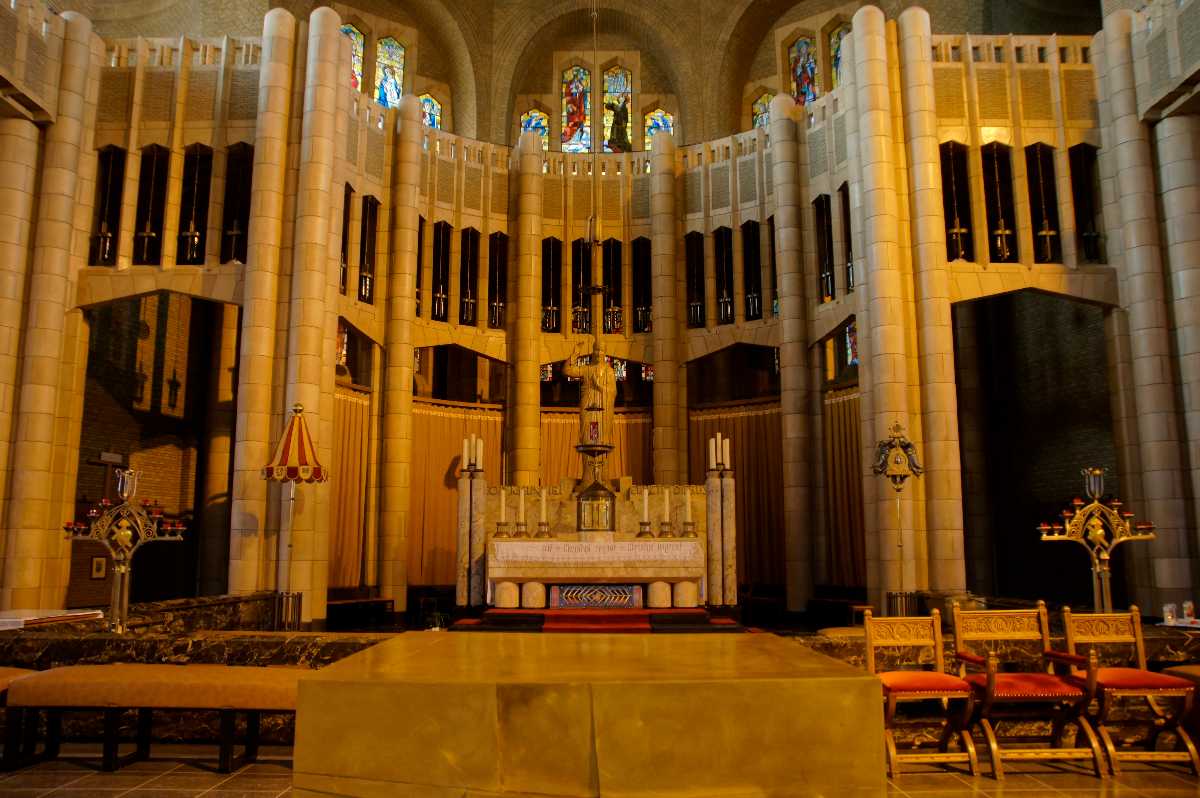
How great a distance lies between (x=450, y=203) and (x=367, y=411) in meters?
4.51

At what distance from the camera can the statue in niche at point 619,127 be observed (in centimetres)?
2244

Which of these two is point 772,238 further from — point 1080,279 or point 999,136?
point 1080,279

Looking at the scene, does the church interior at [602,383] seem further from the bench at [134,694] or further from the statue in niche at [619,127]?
the statue in niche at [619,127]

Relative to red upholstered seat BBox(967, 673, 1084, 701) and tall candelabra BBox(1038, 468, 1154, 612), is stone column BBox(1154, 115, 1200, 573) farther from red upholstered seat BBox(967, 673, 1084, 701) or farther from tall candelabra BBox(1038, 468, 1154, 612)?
red upholstered seat BBox(967, 673, 1084, 701)

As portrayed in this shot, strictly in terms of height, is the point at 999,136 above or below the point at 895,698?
above

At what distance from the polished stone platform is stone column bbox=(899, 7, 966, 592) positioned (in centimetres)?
1223

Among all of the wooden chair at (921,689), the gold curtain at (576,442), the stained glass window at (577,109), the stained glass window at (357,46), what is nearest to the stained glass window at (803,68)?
the stained glass window at (577,109)

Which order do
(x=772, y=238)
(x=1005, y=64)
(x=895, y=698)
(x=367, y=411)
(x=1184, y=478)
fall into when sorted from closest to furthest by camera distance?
(x=895, y=698) → (x=1184, y=478) → (x=1005, y=64) → (x=367, y=411) → (x=772, y=238)

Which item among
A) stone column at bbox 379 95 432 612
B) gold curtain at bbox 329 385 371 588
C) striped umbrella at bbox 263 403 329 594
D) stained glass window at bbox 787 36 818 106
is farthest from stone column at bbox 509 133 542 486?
stained glass window at bbox 787 36 818 106

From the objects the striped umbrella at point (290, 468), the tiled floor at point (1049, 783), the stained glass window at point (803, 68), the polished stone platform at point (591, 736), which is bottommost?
the tiled floor at point (1049, 783)

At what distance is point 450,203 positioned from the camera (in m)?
17.2

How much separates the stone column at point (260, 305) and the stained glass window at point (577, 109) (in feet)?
32.1

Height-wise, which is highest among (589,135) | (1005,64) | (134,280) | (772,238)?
(589,135)

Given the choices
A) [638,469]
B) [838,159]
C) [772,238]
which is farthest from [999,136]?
[638,469]
